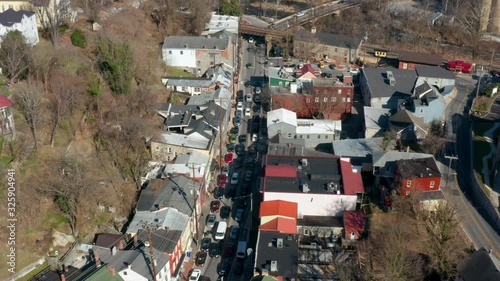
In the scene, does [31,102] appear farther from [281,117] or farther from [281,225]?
[281,117]

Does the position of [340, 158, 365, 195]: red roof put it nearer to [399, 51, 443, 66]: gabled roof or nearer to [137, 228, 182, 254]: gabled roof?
[137, 228, 182, 254]: gabled roof

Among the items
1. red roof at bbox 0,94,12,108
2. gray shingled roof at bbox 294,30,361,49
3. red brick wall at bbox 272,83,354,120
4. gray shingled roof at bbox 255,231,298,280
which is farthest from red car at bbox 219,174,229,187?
gray shingled roof at bbox 294,30,361,49

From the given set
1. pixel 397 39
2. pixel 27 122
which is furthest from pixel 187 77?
pixel 397 39

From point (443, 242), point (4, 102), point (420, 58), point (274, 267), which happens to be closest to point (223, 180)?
point (274, 267)

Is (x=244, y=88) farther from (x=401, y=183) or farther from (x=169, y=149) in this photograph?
(x=401, y=183)

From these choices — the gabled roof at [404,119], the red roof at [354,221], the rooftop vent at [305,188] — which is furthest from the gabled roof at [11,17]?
the gabled roof at [404,119]
